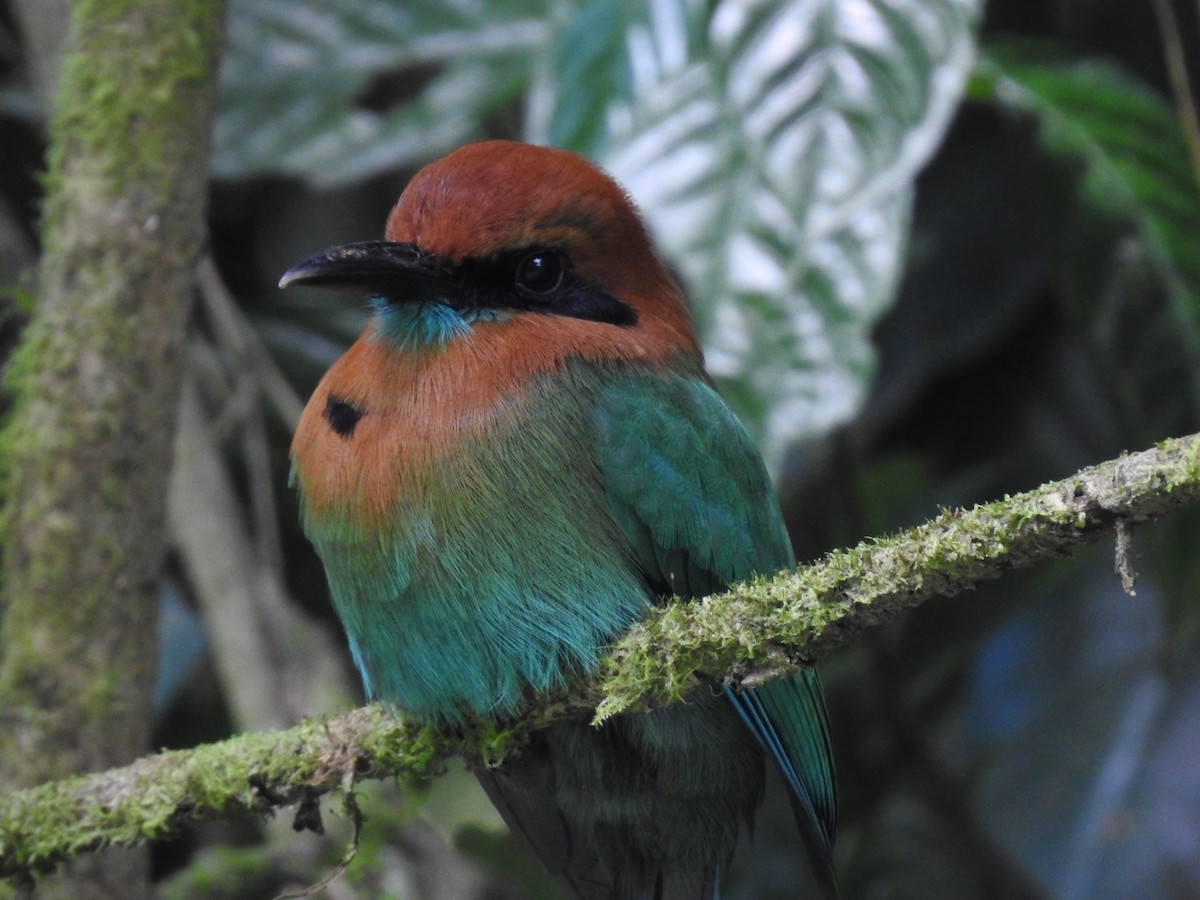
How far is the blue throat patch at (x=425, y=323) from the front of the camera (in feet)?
6.94

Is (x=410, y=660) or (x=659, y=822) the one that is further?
(x=659, y=822)

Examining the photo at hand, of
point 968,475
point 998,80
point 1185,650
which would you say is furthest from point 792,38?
point 1185,650

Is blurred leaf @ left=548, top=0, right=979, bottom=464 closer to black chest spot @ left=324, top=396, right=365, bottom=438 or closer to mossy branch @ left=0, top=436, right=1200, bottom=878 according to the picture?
black chest spot @ left=324, top=396, right=365, bottom=438

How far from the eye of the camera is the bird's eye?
2174 mm

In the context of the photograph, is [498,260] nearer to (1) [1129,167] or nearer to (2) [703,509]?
(2) [703,509]

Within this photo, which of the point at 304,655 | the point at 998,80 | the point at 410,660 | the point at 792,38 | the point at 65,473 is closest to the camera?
the point at 410,660

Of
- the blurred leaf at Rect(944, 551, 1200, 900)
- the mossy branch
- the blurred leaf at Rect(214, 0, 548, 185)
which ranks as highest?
the blurred leaf at Rect(214, 0, 548, 185)

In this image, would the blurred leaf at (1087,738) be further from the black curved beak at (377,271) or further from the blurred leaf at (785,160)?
the black curved beak at (377,271)

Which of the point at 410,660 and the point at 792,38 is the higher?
the point at 792,38

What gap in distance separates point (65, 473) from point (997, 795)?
2.37 metres

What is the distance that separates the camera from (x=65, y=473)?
2.34 meters

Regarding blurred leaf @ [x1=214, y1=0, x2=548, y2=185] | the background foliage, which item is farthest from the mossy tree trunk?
blurred leaf @ [x1=214, y1=0, x2=548, y2=185]

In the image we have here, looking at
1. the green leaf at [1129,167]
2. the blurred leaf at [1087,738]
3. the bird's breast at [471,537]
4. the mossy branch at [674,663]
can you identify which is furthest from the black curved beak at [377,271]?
the blurred leaf at [1087,738]

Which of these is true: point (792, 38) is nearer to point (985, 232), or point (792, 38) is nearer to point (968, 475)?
point (985, 232)
